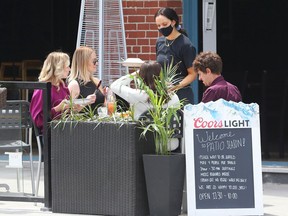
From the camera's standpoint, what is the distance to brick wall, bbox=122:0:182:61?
10312 mm

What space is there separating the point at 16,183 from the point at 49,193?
92cm

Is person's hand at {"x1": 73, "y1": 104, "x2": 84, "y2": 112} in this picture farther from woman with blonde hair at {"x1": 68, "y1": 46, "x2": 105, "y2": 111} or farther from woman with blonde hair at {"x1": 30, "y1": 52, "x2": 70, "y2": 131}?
woman with blonde hair at {"x1": 68, "y1": 46, "x2": 105, "y2": 111}

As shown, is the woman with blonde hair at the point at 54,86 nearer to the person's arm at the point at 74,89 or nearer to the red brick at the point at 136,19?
the person's arm at the point at 74,89

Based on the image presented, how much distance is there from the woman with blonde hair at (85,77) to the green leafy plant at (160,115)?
867 mm

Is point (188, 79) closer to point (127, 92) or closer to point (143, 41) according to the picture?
point (127, 92)

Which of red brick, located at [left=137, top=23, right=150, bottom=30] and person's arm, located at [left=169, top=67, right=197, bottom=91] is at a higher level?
red brick, located at [left=137, top=23, right=150, bottom=30]

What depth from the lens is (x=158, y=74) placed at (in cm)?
796

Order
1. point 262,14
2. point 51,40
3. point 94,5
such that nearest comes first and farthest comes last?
1. point 94,5
2. point 262,14
3. point 51,40

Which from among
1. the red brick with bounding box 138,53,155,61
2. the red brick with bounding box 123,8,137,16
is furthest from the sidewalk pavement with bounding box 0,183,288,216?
the red brick with bounding box 123,8,137,16

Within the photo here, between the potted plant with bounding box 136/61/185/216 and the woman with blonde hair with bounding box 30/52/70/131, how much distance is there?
2.97ft

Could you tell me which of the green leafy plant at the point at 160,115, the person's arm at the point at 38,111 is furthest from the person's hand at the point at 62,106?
the green leafy plant at the point at 160,115

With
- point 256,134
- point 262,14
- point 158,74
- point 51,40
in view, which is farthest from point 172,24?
point 51,40

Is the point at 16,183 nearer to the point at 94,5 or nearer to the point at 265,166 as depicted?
the point at 94,5

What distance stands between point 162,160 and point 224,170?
21.8 inches
